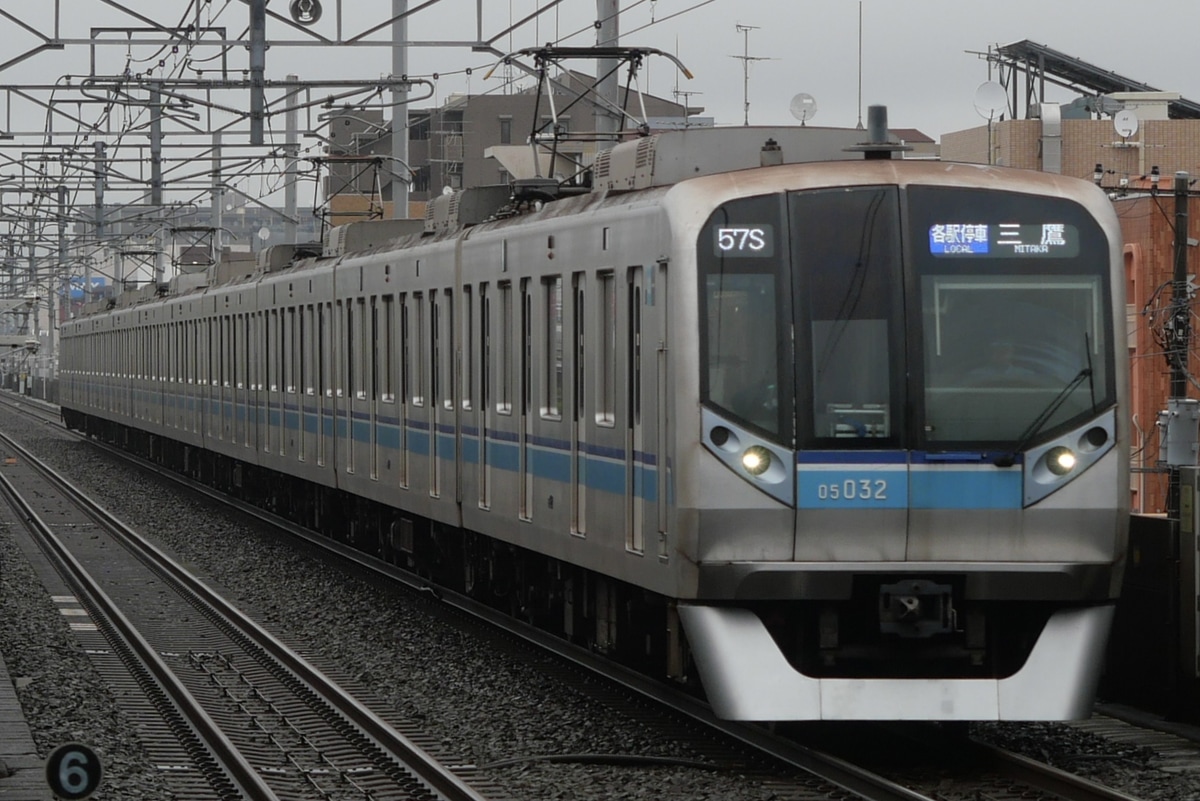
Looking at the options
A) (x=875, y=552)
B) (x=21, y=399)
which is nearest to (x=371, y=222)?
(x=875, y=552)

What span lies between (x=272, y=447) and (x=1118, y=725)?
541 inches

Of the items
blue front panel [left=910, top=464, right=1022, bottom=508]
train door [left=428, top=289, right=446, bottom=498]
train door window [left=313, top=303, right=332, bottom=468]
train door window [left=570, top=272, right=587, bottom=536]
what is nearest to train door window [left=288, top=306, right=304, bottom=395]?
train door window [left=313, top=303, right=332, bottom=468]

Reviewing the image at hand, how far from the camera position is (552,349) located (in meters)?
11.3

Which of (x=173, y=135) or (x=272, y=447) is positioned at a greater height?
(x=173, y=135)

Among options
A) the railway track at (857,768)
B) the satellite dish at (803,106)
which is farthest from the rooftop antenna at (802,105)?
the railway track at (857,768)

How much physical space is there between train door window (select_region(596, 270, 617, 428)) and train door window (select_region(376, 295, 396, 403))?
5.80 m

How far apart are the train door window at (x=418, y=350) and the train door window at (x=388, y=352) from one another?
785mm

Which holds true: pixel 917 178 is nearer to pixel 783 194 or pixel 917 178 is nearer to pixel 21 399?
pixel 783 194

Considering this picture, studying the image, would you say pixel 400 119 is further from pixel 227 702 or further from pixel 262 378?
pixel 227 702

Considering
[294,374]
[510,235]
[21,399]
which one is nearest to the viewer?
[510,235]

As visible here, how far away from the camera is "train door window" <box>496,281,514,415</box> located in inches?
485

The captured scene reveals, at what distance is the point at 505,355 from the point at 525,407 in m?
0.56

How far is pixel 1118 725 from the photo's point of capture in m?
10.1

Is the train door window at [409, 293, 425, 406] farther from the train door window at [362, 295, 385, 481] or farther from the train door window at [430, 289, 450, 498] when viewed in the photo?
the train door window at [362, 295, 385, 481]
